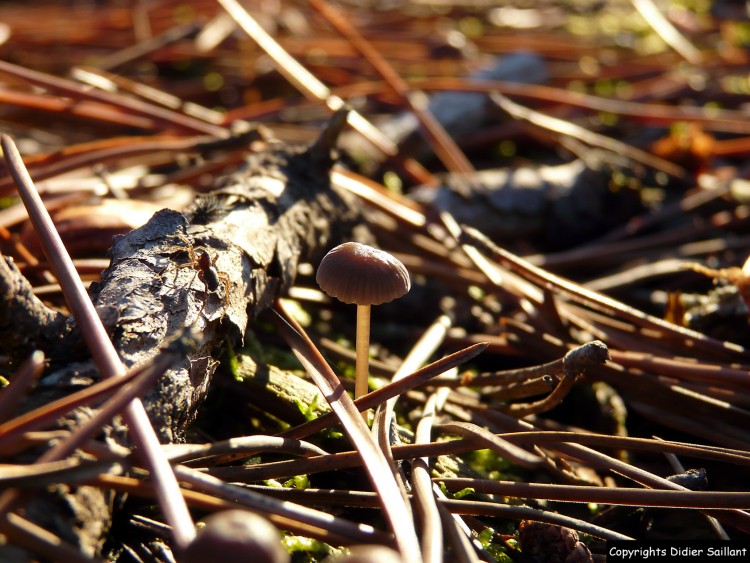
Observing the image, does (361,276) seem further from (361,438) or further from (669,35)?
(669,35)

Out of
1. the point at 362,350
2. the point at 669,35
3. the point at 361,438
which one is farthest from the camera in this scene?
the point at 669,35

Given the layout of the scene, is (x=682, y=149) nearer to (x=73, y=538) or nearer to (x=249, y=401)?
(x=249, y=401)

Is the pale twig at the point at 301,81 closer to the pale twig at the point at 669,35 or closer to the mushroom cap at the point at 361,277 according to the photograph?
the mushroom cap at the point at 361,277

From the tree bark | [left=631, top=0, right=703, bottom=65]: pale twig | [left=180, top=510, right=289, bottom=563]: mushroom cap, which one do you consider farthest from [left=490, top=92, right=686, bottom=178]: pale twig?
[left=180, top=510, right=289, bottom=563]: mushroom cap

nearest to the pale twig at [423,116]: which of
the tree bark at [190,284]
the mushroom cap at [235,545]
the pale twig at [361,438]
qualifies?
the tree bark at [190,284]

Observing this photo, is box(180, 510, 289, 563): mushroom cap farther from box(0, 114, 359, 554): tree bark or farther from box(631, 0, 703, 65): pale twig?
box(631, 0, 703, 65): pale twig

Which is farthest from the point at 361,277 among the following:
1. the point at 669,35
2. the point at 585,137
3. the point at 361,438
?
the point at 669,35
